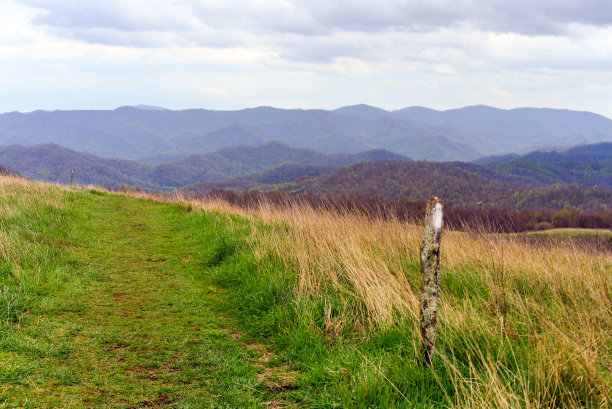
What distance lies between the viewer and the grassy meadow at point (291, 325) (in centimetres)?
349

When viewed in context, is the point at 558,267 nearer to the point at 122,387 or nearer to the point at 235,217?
the point at 122,387

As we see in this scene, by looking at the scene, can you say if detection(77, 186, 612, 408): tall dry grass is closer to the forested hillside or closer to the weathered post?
the weathered post

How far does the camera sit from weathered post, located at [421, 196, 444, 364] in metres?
3.64

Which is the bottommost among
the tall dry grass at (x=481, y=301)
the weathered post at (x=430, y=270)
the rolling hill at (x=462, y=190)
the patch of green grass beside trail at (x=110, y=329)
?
the rolling hill at (x=462, y=190)

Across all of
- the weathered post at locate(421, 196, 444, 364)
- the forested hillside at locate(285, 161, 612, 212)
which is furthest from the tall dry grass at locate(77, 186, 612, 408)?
the forested hillside at locate(285, 161, 612, 212)

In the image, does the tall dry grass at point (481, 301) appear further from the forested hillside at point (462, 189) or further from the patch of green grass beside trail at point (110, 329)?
the forested hillside at point (462, 189)

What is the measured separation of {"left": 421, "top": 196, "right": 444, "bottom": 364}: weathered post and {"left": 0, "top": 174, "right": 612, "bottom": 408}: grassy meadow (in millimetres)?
158

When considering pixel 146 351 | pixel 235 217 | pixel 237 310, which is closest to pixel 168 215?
pixel 235 217

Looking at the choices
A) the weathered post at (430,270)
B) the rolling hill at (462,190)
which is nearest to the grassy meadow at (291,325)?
the weathered post at (430,270)

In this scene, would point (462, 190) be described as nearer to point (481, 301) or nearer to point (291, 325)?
point (481, 301)

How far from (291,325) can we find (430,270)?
6.82 ft

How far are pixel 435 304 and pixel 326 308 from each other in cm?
168

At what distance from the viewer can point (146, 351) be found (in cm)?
454

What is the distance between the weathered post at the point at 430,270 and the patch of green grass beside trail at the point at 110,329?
1.54m
